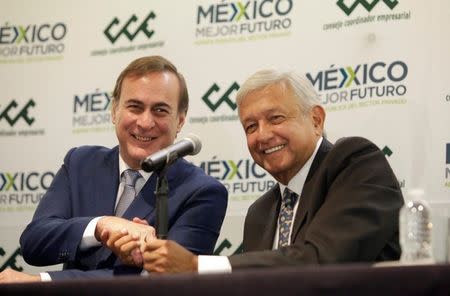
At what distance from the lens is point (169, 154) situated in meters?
3.48

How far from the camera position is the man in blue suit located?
13.6ft

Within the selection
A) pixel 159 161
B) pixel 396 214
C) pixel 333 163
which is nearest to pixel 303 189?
pixel 333 163

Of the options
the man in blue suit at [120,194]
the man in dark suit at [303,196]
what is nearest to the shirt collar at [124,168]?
the man in blue suit at [120,194]

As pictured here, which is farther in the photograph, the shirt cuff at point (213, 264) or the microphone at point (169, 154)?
the shirt cuff at point (213, 264)

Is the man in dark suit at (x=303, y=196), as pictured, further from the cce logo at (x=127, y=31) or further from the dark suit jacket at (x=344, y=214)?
the cce logo at (x=127, y=31)

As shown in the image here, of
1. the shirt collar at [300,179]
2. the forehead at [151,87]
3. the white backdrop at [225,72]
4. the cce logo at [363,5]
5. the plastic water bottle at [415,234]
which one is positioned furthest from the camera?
the cce logo at [363,5]

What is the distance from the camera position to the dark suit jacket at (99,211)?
4.20 metres

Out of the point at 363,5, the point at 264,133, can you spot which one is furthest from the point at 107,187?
the point at 363,5

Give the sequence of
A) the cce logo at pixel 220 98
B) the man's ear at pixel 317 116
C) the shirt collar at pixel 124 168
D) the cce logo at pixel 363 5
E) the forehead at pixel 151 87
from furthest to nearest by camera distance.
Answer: the cce logo at pixel 220 98 < the cce logo at pixel 363 5 < the forehead at pixel 151 87 < the shirt collar at pixel 124 168 < the man's ear at pixel 317 116

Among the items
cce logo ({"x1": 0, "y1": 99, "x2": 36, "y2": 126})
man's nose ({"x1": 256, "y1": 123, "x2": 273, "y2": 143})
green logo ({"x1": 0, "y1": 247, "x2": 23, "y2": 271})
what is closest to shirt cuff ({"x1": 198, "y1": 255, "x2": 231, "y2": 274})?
man's nose ({"x1": 256, "y1": 123, "x2": 273, "y2": 143})

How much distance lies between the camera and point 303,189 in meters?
4.09

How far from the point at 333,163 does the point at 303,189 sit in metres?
0.20

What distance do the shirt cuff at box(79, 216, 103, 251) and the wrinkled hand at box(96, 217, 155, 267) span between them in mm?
113

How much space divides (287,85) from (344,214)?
2.73ft
